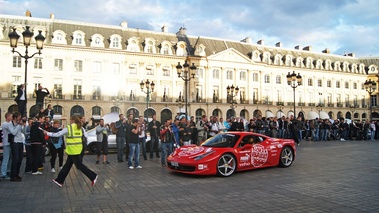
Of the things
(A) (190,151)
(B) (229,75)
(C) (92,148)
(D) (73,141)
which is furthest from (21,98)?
(B) (229,75)

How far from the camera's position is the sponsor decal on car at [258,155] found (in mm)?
10648

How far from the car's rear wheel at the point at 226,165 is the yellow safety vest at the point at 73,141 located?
4034mm

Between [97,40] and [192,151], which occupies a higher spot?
[97,40]

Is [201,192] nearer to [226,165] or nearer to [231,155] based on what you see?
[226,165]

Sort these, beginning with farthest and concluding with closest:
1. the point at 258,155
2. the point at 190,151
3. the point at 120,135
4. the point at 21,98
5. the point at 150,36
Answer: the point at 150,36, the point at 120,135, the point at 21,98, the point at 258,155, the point at 190,151

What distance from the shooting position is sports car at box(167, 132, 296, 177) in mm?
9586

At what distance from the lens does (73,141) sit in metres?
8.43

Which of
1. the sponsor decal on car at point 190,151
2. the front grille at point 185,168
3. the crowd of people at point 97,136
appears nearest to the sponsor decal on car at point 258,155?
the sponsor decal on car at point 190,151

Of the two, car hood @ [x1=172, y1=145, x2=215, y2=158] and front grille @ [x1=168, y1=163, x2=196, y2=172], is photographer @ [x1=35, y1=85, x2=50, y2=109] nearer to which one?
car hood @ [x1=172, y1=145, x2=215, y2=158]

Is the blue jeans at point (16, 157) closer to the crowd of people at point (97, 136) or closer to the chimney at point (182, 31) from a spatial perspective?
the crowd of people at point (97, 136)

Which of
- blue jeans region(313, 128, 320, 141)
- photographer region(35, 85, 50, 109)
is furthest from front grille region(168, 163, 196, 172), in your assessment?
blue jeans region(313, 128, 320, 141)

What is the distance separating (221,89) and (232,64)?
495cm

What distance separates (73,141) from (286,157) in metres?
7.29

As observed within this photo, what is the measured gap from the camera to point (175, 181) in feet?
29.8
